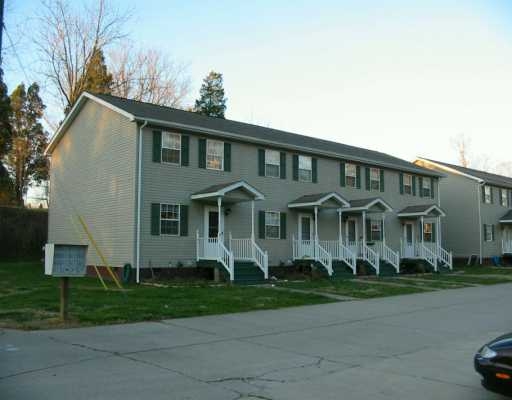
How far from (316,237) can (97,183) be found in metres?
9.34

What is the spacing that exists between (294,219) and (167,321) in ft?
46.5

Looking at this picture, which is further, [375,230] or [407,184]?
[407,184]

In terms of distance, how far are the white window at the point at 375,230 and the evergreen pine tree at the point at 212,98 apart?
24.0 metres

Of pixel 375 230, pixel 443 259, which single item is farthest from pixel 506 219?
pixel 375 230

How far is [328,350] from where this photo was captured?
8750mm

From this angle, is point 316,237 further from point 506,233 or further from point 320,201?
point 506,233

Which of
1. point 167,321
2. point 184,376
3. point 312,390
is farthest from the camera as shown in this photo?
point 167,321

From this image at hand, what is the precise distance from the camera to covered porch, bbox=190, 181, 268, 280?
20.2 metres

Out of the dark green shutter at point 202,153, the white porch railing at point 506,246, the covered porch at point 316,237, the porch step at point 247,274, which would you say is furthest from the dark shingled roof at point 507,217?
the dark green shutter at point 202,153

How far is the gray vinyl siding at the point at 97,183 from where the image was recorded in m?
20.2

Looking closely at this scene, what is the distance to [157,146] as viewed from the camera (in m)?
20.4

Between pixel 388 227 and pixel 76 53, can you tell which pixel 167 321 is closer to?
pixel 388 227

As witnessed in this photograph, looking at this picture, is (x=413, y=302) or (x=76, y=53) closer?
(x=413, y=302)

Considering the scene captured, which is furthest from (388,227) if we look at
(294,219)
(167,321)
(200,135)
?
(167,321)
